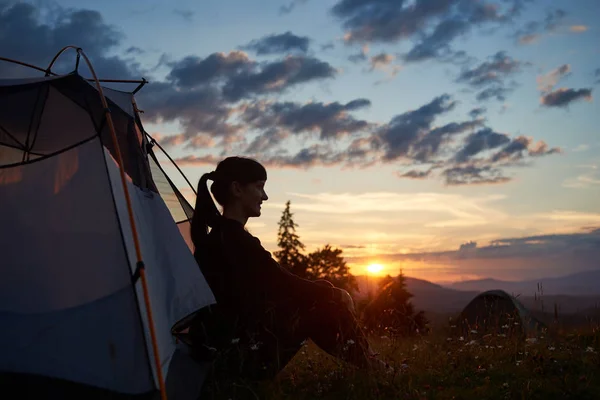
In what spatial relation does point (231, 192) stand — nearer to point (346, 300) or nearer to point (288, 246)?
point (346, 300)

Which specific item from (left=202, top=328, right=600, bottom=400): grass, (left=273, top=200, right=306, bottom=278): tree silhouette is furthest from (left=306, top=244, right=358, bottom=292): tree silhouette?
(left=202, top=328, right=600, bottom=400): grass

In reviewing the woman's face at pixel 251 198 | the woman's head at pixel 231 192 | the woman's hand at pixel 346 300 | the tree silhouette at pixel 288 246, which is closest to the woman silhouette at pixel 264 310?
the woman's hand at pixel 346 300

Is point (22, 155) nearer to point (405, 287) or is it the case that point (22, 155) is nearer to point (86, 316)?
point (86, 316)

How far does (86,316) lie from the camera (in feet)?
15.6

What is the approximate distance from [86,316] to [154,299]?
513 millimetres

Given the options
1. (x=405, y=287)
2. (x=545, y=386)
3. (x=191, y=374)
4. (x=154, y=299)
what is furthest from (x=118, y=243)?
(x=405, y=287)

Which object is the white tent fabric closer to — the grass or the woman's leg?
the grass

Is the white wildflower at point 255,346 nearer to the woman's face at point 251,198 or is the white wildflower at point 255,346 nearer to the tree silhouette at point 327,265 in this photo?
the woman's face at point 251,198

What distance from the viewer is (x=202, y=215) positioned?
18.7 feet

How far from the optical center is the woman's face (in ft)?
18.9

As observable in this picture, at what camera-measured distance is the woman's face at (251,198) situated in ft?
18.9

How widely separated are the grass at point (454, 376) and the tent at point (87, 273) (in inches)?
32.6

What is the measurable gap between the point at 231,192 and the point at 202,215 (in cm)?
34

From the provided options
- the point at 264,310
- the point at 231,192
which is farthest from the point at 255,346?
the point at 231,192
